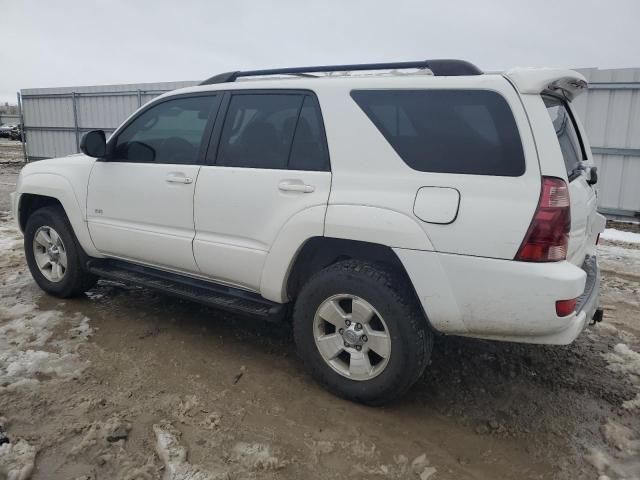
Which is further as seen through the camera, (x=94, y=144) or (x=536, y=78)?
(x=94, y=144)

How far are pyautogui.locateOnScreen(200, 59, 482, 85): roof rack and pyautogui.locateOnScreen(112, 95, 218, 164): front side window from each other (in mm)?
250

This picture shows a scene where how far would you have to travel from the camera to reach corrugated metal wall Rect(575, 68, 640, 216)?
8828 millimetres

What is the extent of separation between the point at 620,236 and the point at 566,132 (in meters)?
5.78

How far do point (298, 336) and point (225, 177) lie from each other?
114 cm

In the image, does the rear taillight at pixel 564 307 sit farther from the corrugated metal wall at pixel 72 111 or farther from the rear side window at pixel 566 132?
the corrugated metal wall at pixel 72 111

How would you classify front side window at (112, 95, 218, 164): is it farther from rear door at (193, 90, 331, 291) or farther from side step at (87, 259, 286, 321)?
side step at (87, 259, 286, 321)

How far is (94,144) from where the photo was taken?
3.95 metres

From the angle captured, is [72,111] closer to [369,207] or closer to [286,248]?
[286,248]

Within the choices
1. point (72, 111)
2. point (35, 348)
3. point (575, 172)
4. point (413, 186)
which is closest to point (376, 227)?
point (413, 186)

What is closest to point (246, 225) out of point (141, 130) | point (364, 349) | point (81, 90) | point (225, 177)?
point (225, 177)

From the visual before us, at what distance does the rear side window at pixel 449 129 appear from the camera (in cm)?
254

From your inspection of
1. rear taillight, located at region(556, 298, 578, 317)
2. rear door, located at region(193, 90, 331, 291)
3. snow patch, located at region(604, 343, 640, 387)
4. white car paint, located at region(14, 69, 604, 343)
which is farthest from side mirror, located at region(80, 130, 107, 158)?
snow patch, located at region(604, 343, 640, 387)

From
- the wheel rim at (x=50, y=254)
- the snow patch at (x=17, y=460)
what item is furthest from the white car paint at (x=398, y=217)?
the snow patch at (x=17, y=460)

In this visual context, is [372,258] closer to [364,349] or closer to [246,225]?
[364,349]
